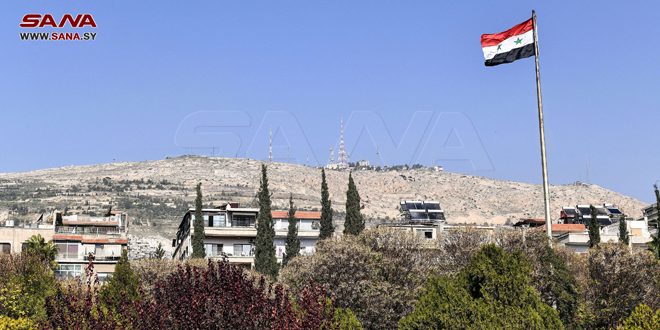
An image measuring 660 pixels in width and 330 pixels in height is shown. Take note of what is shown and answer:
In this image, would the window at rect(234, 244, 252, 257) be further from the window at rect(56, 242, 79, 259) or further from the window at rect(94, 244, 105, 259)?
the window at rect(56, 242, 79, 259)

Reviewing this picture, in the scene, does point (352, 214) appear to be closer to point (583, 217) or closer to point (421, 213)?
point (421, 213)

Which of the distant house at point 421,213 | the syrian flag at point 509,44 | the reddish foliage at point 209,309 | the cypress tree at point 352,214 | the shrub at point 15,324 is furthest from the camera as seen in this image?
the distant house at point 421,213

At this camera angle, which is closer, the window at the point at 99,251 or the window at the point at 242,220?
the window at the point at 99,251

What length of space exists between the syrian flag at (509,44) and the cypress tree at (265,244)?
3692 cm

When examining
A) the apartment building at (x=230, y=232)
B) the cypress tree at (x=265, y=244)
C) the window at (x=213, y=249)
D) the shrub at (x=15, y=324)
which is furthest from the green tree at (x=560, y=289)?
the window at (x=213, y=249)

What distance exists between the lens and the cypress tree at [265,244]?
79.5 metres

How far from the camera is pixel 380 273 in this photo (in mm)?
60406

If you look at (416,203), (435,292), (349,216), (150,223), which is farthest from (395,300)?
(150,223)

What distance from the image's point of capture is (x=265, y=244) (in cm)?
8225

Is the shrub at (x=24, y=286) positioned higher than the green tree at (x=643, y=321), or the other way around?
the shrub at (x=24, y=286)

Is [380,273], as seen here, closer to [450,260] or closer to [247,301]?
[450,260]

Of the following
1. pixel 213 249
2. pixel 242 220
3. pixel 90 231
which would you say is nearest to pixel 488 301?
pixel 213 249

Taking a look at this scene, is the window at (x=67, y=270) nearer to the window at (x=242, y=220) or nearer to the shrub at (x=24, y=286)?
the shrub at (x=24, y=286)

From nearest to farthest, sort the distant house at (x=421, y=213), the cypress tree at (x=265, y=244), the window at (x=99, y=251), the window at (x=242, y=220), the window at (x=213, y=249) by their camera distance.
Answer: the cypress tree at (x=265, y=244)
the window at (x=99, y=251)
the window at (x=213, y=249)
the window at (x=242, y=220)
the distant house at (x=421, y=213)
